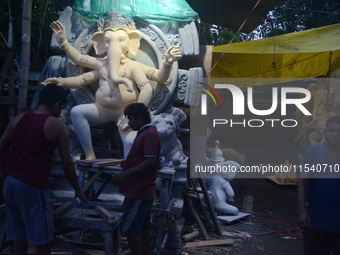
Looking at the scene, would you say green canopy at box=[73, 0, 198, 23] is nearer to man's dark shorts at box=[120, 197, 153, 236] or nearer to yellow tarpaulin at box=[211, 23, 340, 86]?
yellow tarpaulin at box=[211, 23, 340, 86]

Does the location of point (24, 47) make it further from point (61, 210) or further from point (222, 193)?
point (222, 193)

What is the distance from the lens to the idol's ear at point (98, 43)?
5.16 meters

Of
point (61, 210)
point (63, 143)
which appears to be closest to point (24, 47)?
point (63, 143)

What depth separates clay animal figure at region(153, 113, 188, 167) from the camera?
4.66m

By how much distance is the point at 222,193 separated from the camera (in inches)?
225

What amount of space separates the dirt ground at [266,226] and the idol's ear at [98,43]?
3039 mm

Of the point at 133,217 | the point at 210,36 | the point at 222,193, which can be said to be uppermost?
the point at 210,36

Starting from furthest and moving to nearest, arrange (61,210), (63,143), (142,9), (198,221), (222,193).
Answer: (222,193) → (142,9) → (198,221) → (61,210) → (63,143)

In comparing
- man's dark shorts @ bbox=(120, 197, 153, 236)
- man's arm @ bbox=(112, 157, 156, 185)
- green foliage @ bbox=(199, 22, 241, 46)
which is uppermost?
green foliage @ bbox=(199, 22, 241, 46)

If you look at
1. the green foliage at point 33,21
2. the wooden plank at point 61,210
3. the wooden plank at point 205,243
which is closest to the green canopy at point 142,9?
the green foliage at point 33,21

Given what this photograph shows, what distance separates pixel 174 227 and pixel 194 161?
204 cm

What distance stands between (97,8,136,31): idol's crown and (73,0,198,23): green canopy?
13.2 inches

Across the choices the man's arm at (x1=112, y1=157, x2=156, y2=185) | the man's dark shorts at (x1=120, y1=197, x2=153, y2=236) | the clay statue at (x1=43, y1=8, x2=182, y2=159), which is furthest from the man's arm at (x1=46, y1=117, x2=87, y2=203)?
the clay statue at (x1=43, y1=8, x2=182, y2=159)

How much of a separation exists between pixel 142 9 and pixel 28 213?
400 centimetres
